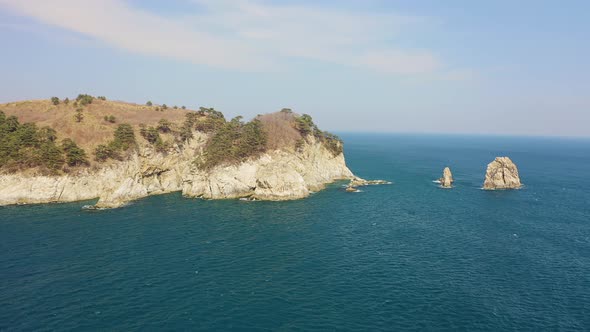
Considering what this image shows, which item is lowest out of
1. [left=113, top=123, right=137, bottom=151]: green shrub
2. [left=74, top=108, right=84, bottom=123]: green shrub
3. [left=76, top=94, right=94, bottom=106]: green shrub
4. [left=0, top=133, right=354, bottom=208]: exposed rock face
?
[left=0, top=133, right=354, bottom=208]: exposed rock face

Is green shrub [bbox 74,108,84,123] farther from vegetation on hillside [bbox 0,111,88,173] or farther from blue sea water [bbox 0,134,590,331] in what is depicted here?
blue sea water [bbox 0,134,590,331]

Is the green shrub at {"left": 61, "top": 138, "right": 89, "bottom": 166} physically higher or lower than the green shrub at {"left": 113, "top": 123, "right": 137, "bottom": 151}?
lower

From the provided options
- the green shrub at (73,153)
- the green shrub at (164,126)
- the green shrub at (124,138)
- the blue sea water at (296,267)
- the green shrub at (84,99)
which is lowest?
the blue sea water at (296,267)

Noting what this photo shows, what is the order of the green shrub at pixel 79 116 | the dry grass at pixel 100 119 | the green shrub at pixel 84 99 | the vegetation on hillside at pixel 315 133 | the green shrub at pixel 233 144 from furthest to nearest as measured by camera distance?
the vegetation on hillside at pixel 315 133
the green shrub at pixel 84 99
the green shrub at pixel 79 116
the dry grass at pixel 100 119
the green shrub at pixel 233 144

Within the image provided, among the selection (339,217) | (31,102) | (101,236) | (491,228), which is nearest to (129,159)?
(101,236)

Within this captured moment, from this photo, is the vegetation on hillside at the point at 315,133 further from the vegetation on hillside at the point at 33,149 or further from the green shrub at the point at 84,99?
the green shrub at the point at 84,99

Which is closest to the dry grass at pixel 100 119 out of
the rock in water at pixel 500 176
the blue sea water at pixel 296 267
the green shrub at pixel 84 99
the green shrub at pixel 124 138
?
the green shrub at pixel 84 99

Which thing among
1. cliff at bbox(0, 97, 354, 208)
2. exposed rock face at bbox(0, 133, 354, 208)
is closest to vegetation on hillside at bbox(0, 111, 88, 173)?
cliff at bbox(0, 97, 354, 208)
